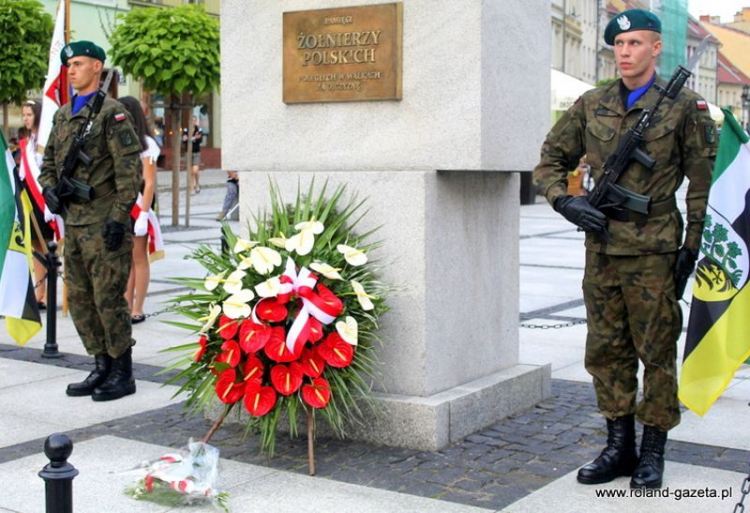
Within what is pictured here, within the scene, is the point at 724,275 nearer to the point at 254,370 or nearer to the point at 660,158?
the point at 660,158

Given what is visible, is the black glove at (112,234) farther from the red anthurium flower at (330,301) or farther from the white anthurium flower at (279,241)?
the red anthurium flower at (330,301)

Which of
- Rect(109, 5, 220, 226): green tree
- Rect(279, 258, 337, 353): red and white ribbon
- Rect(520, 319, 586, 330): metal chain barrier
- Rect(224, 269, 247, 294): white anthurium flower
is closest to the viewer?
Rect(279, 258, 337, 353): red and white ribbon

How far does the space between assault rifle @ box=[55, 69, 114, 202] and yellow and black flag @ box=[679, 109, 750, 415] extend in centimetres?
359

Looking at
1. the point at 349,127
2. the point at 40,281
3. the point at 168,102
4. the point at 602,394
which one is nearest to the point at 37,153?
the point at 40,281

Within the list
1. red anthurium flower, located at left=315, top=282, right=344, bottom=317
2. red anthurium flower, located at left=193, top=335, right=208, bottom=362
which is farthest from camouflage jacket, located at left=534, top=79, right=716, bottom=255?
red anthurium flower, located at left=193, top=335, right=208, bottom=362

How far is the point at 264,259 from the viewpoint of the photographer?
17.4 feet

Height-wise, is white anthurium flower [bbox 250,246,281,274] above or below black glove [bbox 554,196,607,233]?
below

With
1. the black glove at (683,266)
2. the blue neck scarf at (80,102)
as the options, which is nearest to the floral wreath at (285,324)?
the black glove at (683,266)

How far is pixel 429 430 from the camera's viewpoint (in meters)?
5.54

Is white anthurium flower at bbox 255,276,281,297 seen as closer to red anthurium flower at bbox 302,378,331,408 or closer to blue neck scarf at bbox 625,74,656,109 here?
red anthurium flower at bbox 302,378,331,408

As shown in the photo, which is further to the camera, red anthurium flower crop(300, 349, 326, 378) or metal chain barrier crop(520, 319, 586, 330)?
metal chain barrier crop(520, 319, 586, 330)

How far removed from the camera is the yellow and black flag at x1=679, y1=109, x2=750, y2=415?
473cm

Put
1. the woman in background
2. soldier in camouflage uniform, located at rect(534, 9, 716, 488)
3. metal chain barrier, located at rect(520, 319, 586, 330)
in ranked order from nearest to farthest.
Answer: soldier in camouflage uniform, located at rect(534, 9, 716, 488) < the woman in background < metal chain barrier, located at rect(520, 319, 586, 330)

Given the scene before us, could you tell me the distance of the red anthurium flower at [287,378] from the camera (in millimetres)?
5184
